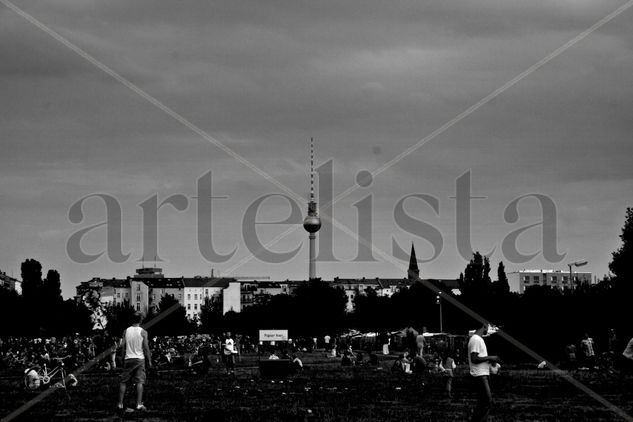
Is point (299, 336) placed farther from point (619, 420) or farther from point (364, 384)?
point (619, 420)

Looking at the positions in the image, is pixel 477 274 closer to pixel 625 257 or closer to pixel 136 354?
pixel 625 257

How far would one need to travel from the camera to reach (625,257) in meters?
72.9

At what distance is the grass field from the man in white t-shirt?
1.41m

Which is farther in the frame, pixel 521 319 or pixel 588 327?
pixel 588 327

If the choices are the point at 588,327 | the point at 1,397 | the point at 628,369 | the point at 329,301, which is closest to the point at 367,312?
the point at 329,301

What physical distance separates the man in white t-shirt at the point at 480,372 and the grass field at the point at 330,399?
1414mm

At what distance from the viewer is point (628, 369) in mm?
38625

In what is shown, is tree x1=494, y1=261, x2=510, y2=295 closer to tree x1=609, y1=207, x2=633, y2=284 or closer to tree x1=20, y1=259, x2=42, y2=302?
tree x1=609, y1=207, x2=633, y2=284

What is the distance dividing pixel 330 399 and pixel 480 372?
7.22m

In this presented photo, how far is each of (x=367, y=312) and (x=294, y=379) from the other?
4485 inches

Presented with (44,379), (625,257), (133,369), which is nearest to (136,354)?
(133,369)

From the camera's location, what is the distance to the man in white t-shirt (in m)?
18.2

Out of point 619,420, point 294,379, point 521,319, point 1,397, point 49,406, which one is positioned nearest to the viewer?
point 619,420

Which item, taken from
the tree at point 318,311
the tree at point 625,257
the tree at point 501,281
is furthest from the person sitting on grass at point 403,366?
the tree at point 318,311
